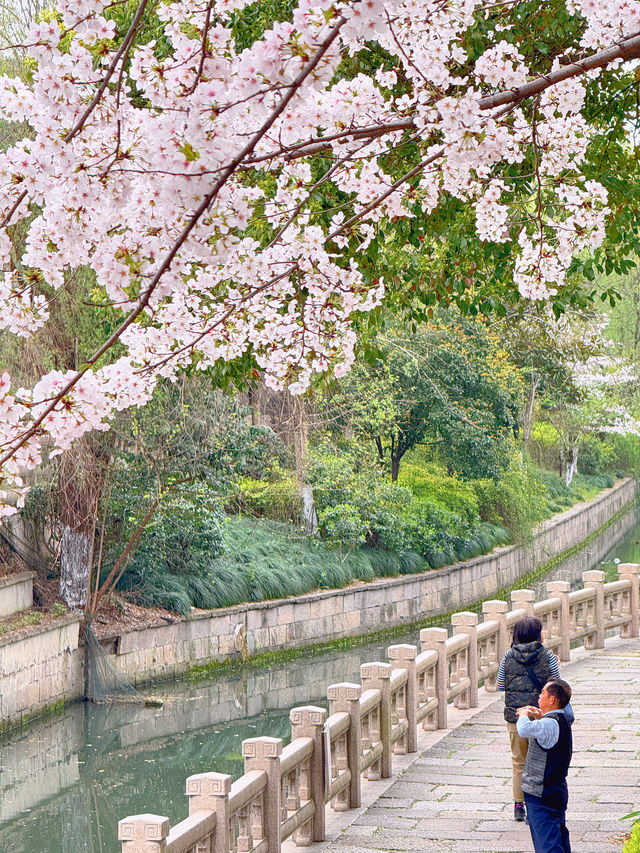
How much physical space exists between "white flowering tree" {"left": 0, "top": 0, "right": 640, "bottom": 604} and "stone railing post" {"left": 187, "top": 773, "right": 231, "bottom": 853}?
1.89 m

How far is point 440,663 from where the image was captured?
9.98m

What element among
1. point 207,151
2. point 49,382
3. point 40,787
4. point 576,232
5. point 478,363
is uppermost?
point 478,363

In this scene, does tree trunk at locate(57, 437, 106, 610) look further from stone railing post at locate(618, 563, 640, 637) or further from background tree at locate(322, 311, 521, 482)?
stone railing post at locate(618, 563, 640, 637)

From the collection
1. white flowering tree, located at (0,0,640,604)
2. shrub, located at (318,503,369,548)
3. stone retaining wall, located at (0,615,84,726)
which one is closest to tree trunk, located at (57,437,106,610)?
stone retaining wall, located at (0,615,84,726)

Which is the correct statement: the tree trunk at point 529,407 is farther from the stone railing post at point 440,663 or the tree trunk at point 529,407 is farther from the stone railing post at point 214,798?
the stone railing post at point 214,798

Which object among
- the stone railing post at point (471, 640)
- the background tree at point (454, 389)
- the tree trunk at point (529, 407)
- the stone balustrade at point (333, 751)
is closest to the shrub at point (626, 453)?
the tree trunk at point (529, 407)

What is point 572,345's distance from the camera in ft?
79.3

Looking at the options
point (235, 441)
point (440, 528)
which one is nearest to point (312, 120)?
point (235, 441)

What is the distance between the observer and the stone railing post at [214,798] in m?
5.52

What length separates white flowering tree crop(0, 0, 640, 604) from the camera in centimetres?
326

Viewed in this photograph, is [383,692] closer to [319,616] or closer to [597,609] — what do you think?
[597,609]

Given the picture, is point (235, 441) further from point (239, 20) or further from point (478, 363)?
point (239, 20)

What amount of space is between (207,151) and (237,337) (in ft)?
12.0

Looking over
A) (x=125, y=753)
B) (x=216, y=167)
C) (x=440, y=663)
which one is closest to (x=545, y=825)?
(x=440, y=663)
